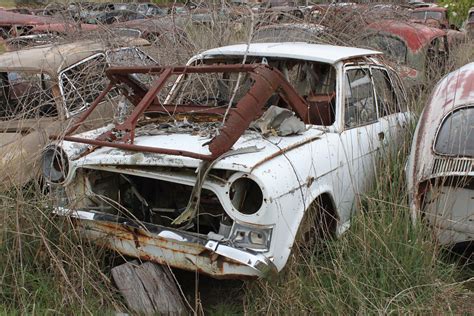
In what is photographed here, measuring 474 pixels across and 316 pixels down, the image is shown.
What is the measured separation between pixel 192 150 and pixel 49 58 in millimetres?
2612

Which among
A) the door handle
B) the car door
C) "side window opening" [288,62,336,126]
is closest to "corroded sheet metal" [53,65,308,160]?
"side window opening" [288,62,336,126]

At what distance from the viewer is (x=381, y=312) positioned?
9.80 feet

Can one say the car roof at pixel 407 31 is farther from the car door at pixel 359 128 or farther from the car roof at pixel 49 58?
the car roof at pixel 49 58

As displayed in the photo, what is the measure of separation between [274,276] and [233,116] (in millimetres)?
973

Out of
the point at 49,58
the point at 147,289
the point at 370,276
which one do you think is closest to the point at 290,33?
the point at 49,58

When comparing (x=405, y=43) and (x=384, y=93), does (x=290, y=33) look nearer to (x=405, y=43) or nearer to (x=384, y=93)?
(x=405, y=43)

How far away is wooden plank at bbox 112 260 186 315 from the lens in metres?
3.32

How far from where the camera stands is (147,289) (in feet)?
10.9

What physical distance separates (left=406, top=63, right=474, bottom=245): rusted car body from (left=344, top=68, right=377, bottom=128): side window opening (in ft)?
1.98

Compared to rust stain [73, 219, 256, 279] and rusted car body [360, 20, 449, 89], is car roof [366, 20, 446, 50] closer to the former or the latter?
rusted car body [360, 20, 449, 89]

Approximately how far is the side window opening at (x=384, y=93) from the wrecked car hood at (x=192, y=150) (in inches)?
45.4

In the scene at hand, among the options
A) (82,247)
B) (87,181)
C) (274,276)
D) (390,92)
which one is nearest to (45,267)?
(82,247)

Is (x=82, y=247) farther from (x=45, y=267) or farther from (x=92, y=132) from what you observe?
(x=92, y=132)

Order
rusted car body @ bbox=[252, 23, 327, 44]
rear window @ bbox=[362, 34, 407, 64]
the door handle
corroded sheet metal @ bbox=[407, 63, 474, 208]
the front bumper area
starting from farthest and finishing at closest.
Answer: rear window @ bbox=[362, 34, 407, 64], rusted car body @ bbox=[252, 23, 327, 44], the door handle, corroded sheet metal @ bbox=[407, 63, 474, 208], the front bumper area
